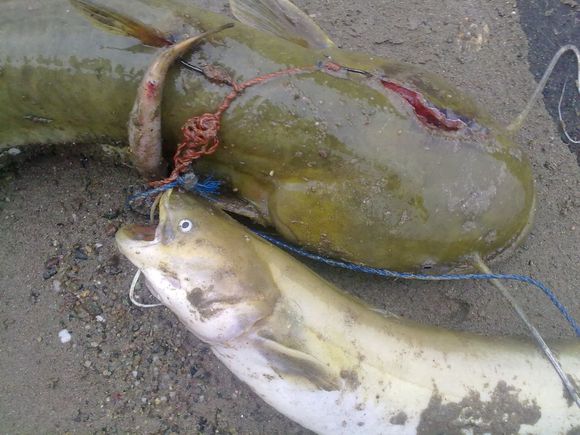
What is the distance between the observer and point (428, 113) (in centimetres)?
289

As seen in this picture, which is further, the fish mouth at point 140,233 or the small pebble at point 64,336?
the small pebble at point 64,336

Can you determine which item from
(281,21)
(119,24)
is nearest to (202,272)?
(119,24)

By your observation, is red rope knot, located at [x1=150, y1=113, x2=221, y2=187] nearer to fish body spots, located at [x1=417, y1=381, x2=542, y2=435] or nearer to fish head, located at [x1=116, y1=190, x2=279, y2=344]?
fish head, located at [x1=116, y1=190, x2=279, y2=344]

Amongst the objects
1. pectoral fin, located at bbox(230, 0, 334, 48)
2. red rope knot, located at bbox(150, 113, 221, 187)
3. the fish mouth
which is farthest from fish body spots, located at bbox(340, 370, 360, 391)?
pectoral fin, located at bbox(230, 0, 334, 48)

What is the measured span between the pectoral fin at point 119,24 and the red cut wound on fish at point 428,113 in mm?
1102

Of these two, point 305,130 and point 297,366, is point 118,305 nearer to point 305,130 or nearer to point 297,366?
point 297,366

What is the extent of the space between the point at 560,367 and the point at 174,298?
1820mm

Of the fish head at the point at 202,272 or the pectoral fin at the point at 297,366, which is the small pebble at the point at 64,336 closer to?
the fish head at the point at 202,272

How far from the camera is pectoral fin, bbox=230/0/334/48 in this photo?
10.7ft

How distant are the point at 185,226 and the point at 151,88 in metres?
0.61

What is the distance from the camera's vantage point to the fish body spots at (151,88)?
2.75 m

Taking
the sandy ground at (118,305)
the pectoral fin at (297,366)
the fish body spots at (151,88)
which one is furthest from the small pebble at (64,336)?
the fish body spots at (151,88)

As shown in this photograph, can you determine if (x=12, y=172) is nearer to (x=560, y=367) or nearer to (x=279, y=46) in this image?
(x=279, y=46)

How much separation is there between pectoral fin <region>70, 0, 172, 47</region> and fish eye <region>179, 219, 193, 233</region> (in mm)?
792
